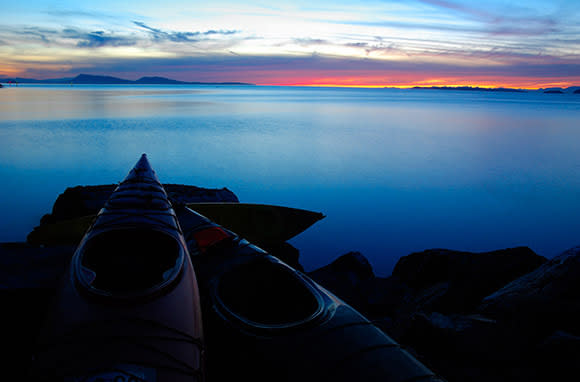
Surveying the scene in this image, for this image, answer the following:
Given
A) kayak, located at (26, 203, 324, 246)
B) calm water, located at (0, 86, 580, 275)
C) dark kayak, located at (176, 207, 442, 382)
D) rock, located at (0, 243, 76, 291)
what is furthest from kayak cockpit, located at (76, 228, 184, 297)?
calm water, located at (0, 86, 580, 275)

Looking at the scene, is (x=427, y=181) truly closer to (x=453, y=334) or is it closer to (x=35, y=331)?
(x=453, y=334)

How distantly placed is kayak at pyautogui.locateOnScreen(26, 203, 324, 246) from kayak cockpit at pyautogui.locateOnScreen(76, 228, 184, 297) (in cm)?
312

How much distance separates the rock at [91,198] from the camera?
7.43m

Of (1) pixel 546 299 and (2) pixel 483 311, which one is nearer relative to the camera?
(1) pixel 546 299

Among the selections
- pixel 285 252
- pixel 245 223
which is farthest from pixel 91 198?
pixel 285 252

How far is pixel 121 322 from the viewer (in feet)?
7.88

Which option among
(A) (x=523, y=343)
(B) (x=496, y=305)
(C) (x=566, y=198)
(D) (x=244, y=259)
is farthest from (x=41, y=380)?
(C) (x=566, y=198)

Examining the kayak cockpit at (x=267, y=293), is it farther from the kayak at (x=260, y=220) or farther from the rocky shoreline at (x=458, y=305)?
the kayak at (x=260, y=220)

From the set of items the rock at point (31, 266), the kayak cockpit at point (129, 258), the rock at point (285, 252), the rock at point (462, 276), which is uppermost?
the kayak cockpit at point (129, 258)

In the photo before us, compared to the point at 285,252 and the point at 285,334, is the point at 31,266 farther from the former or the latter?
the point at 285,252

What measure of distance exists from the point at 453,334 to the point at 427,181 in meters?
9.74

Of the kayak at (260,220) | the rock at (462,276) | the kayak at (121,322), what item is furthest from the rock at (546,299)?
A: the kayak at (260,220)

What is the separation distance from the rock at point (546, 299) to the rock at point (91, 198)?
5.81 m

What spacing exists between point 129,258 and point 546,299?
4333 mm
